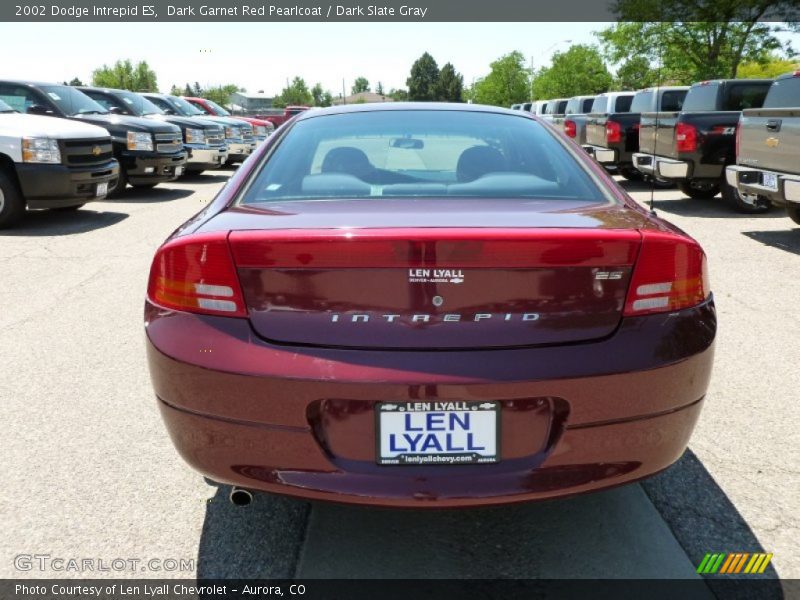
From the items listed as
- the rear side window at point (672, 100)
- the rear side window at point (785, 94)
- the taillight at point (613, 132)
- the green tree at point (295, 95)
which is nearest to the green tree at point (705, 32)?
the rear side window at point (672, 100)

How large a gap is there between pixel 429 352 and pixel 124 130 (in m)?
11.8

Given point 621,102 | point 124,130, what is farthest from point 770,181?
point 621,102

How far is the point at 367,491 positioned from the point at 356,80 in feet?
626

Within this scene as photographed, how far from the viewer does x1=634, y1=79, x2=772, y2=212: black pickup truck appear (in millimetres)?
10797

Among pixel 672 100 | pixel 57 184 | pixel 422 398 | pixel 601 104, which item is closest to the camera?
pixel 422 398

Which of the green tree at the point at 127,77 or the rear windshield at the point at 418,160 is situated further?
the green tree at the point at 127,77

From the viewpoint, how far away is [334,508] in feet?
9.50

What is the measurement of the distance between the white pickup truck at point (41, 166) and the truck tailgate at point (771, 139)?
823 cm

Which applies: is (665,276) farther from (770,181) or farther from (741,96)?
(741,96)

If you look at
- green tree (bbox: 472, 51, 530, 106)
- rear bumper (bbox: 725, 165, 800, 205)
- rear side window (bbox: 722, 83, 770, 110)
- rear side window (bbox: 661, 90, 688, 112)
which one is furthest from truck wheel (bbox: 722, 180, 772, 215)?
green tree (bbox: 472, 51, 530, 106)

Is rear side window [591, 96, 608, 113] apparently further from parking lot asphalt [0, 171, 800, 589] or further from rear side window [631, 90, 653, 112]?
parking lot asphalt [0, 171, 800, 589]

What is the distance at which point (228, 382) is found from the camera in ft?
7.14

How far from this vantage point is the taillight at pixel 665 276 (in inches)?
87.1

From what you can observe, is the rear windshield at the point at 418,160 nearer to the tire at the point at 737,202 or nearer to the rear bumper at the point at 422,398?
the rear bumper at the point at 422,398
